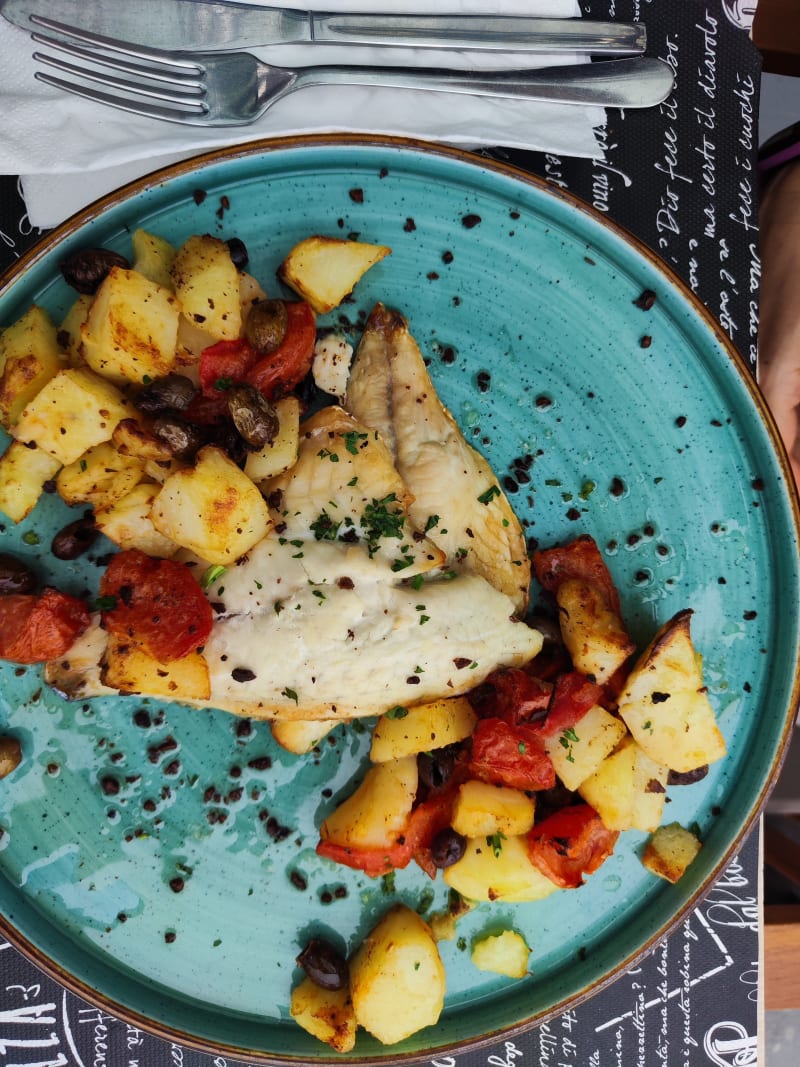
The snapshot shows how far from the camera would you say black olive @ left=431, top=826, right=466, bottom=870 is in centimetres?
228

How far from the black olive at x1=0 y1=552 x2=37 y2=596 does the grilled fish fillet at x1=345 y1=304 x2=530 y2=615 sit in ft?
3.59

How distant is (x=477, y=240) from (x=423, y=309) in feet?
0.88

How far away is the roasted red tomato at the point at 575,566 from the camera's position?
2422 mm

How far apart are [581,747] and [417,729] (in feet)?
1.68

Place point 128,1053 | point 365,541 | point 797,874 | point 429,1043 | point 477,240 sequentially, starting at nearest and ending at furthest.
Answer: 1. point 365,541
2. point 477,240
3. point 429,1043
4. point 128,1053
5. point 797,874

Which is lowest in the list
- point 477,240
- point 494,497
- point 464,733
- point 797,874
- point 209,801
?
point 797,874

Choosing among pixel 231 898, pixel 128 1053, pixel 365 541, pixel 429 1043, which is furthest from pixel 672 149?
pixel 128 1053

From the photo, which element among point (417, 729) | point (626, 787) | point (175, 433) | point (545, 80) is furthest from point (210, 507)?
point (545, 80)

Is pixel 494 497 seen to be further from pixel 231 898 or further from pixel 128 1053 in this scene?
pixel 128 1053

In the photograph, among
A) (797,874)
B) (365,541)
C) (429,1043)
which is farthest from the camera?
(797,874)

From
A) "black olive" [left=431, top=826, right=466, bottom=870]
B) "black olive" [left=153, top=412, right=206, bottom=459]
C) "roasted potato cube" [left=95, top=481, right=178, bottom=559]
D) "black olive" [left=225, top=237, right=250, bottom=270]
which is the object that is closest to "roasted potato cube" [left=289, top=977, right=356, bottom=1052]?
"black olive" [left=431, top=826, right=466, bottom=870]

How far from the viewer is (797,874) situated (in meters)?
3.19

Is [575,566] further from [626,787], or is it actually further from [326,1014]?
[326,1014]

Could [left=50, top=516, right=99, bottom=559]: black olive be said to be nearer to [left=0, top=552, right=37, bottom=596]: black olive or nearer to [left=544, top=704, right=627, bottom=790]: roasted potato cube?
[left=0, top=552, right=37, bottom=596]: black olive
